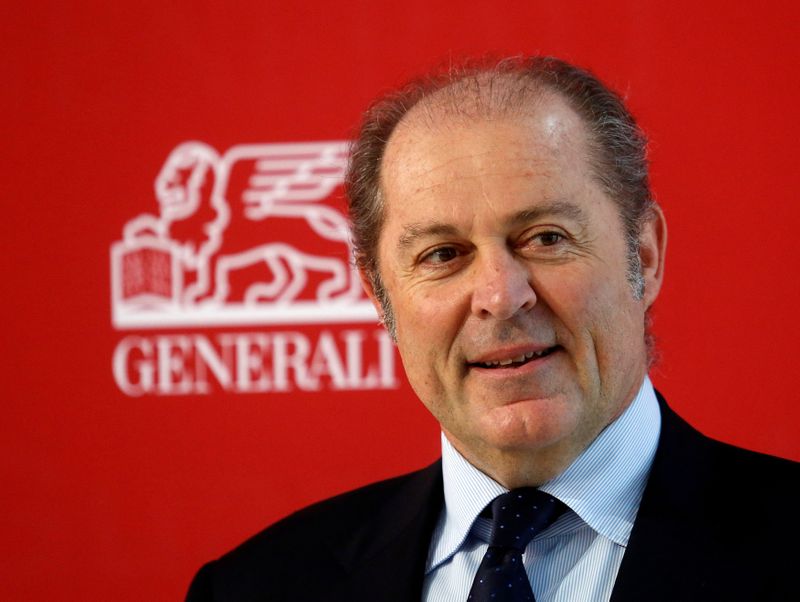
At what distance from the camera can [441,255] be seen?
1.45 meters

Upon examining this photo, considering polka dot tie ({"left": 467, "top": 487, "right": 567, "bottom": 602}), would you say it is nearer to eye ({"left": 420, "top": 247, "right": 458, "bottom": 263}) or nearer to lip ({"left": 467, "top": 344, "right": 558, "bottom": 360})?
lip ({"left": 467, "top": 344, "right": 558, "bottom": 360})

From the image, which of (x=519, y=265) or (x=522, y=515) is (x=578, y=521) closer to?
(x=522, y=515)

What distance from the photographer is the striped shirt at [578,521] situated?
139 cm

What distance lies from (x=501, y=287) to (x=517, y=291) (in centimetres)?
2

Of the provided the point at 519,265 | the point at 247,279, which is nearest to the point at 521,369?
the point at 519,265

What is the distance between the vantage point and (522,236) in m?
1.41

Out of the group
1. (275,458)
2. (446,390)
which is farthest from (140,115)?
(446,390)

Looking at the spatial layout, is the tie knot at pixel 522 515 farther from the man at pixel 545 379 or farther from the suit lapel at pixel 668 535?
the suit lapel at pixel 668 535

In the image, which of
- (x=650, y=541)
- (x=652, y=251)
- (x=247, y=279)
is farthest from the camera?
(x=247, y=279)

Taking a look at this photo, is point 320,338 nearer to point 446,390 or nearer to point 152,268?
point 152,268

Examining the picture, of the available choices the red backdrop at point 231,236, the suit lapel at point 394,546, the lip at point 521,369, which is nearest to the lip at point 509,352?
the lip at point 521,369

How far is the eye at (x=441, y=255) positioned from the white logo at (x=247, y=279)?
1055mm

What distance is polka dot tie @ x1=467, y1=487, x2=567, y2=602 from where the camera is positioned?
4.51ft

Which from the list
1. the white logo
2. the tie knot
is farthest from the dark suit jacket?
the white logo
